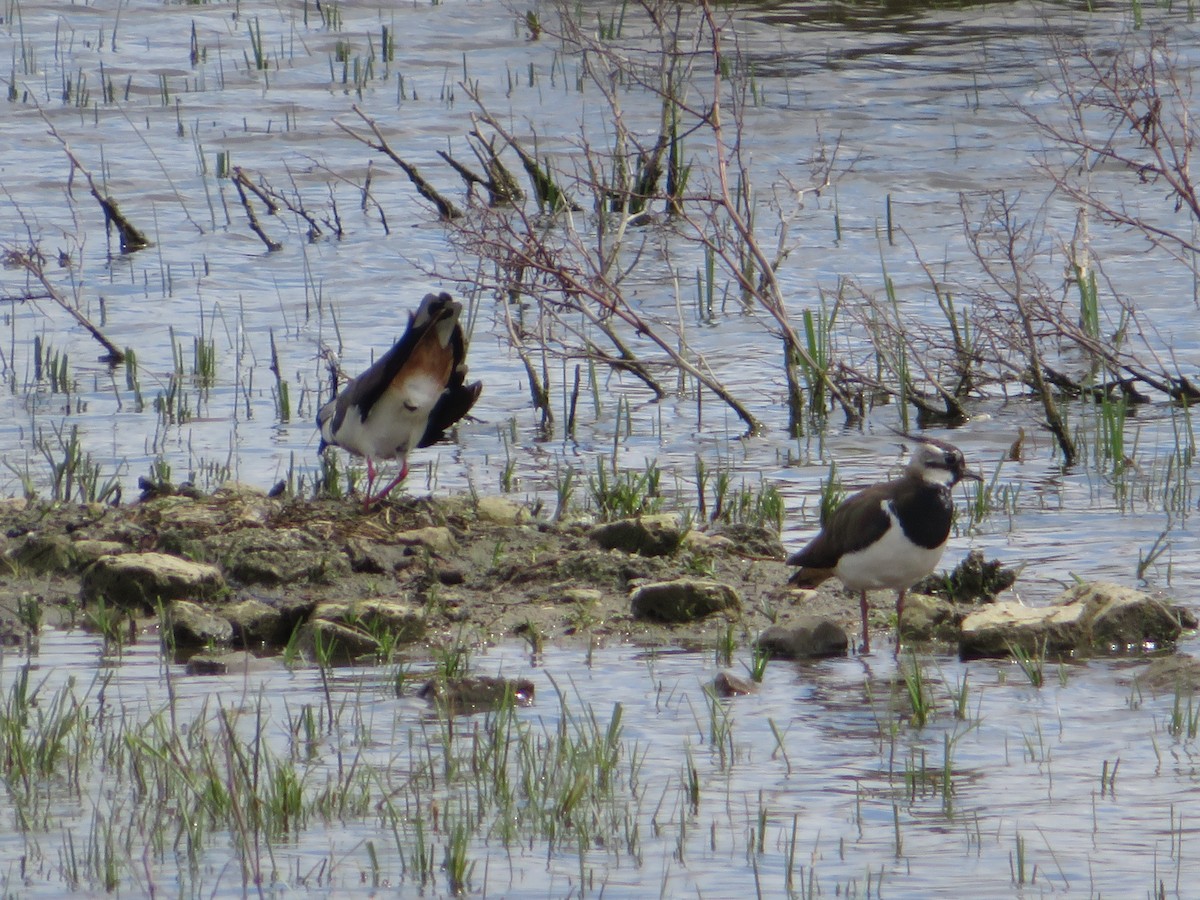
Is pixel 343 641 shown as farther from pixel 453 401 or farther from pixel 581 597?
pixel 453 401

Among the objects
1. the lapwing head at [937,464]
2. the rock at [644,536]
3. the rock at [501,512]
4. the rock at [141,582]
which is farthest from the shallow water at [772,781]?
the rock at [501,512]

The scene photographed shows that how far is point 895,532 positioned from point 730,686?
1.02 m

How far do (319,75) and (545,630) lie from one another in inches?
523

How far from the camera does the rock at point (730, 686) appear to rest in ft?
19.1

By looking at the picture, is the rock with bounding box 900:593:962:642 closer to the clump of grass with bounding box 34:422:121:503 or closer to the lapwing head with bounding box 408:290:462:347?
the lapwing head with bounding box 408:290:462:347

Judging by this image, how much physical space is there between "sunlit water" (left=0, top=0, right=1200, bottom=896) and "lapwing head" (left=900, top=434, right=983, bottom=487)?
76 cm

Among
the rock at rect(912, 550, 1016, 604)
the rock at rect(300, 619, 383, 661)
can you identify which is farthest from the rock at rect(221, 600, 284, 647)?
the rock at rect(912, 550, 1016, 604)

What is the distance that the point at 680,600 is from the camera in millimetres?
6746

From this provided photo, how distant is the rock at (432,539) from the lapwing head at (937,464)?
77.2 inches

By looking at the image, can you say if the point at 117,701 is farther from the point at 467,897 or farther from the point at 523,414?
the point at 523,414

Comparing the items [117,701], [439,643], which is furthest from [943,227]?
[117,701]

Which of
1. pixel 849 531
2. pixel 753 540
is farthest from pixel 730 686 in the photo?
pixel 753 540

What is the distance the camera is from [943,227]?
1433cm

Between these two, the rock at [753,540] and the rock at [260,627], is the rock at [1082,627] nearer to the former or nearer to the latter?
the rock at [753,540]
